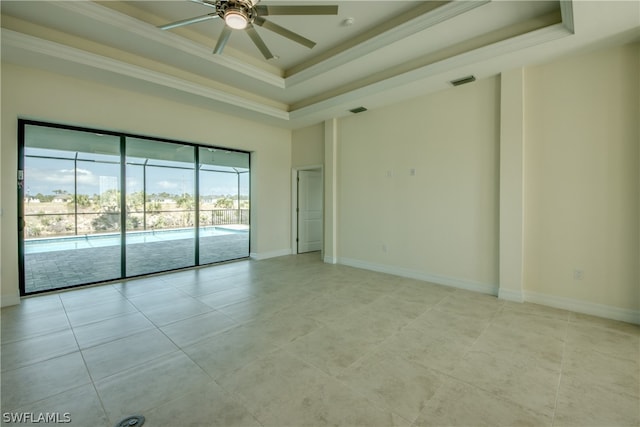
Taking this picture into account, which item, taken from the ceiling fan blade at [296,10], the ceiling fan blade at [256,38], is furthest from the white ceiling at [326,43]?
the ceiling fan blade at [296,10]

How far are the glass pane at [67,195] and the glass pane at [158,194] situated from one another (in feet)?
0.79

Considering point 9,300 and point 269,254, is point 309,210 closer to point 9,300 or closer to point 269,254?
point 269,254

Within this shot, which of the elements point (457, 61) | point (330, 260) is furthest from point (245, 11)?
point (330, 260)

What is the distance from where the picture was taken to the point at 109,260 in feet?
Result: 18.4

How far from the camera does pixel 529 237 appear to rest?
364cm

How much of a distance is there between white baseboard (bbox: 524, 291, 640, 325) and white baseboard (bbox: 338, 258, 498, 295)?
1.56 feet

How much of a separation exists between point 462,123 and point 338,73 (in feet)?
6.67

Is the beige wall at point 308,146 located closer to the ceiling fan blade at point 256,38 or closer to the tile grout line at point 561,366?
the ceiling fan blade at point 256,38

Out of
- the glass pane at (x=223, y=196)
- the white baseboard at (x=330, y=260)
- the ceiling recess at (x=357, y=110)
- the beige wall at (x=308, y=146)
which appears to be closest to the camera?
the ceiling recess at (x=357, y=110)

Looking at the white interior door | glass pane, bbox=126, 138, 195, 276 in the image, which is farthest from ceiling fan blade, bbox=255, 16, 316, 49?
the white interior door

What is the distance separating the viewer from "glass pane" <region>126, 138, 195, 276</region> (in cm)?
474

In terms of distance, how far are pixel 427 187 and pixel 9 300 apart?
5974 mm

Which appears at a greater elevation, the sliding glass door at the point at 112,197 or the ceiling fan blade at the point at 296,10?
the ceiling fan blade at the point at 296,10

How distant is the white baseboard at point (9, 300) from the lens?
340 centimetres
